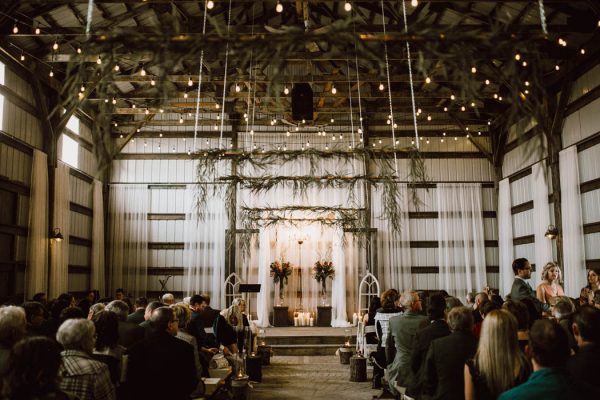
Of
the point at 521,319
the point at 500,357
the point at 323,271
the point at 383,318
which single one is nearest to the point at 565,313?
the point at 521,319

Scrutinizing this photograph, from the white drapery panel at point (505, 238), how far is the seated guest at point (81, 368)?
502 inches

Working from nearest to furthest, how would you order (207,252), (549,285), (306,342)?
(549,285)
(306,342)
(207,252)

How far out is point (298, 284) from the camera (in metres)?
14.9

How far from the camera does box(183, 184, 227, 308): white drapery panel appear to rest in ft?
47.9

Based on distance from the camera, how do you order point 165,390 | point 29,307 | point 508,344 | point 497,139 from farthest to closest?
point 497,139, point 29,307, point 165,390, point 508,344

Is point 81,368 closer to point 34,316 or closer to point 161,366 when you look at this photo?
point 161,366

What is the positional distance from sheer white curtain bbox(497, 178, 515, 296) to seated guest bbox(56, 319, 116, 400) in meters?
12.7

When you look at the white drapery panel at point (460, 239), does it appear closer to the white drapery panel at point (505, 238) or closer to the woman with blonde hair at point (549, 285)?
the white drapery panel at point (505, 238)

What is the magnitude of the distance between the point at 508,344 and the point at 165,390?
6.60 ft

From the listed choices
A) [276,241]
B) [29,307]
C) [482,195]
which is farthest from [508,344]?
[482,195]

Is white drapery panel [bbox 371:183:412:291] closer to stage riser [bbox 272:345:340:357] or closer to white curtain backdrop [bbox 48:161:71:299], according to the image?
stage riser [bbox 272:345:340:357]

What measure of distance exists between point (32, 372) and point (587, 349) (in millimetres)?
2585

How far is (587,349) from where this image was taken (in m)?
2.82

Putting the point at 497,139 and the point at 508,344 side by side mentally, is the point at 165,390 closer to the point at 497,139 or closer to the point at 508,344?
the point at 508,344
